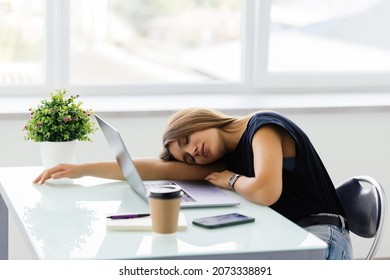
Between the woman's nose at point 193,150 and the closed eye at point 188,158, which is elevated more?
the woman's nose at point 193,150

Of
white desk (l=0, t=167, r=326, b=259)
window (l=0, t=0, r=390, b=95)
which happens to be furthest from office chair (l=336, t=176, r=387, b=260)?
window (l=0, t=0, r=390, b=95)

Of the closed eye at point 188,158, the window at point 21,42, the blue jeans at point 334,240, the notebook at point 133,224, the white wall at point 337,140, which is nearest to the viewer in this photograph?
the notebook at point 133,224

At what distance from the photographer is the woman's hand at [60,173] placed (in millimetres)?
2492

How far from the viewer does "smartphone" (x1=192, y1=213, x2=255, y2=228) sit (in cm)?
200

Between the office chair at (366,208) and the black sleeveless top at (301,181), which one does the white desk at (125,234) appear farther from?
the office chair at (366,208)

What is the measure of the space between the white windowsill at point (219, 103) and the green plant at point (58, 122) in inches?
37.1

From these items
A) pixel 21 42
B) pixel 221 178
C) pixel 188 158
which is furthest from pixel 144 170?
pixel 21 42

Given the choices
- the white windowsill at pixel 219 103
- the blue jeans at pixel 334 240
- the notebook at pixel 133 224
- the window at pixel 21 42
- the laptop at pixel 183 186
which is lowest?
the blue jeans at pixel 334 240

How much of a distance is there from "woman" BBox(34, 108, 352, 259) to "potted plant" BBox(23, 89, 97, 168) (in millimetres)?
73

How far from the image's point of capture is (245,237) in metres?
1.92

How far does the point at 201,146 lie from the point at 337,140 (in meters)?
1.53

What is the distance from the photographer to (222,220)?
204cm

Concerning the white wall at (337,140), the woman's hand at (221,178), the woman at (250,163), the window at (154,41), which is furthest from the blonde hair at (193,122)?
the window at (154,41)

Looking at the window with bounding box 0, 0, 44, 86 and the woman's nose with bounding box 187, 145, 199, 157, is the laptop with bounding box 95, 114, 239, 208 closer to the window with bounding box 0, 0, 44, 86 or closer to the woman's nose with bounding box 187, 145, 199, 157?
the woman's nose with bounding box 187, 145, 199, 157
